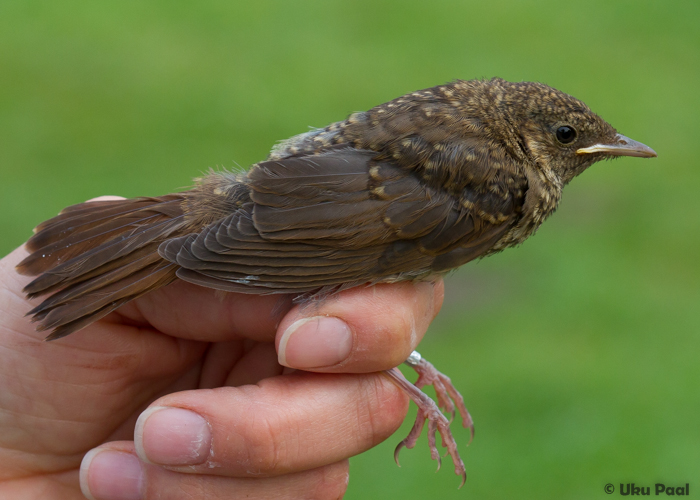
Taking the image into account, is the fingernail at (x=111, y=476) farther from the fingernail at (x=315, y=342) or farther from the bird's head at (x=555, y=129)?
the bird's head at (x=555, y=129)

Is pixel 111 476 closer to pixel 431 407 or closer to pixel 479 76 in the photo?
pixel 431 407

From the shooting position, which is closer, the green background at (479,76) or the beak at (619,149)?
the beak at (619,149)

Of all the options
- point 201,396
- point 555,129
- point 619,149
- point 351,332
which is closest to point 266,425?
point 201,396

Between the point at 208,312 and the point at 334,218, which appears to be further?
the point at 208,312

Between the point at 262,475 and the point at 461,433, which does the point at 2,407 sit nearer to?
the point at 262,475

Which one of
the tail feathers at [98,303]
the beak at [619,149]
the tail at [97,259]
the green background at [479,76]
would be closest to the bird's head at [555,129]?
the beak at [619,149]

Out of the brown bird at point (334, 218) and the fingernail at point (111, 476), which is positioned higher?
the brown bird at point (334, 218)

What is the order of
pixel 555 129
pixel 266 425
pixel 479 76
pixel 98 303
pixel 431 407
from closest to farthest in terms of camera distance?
pixel 98 303
pixel 266 425
pixel 431 407
pixel 555 129
pixel 479 76
